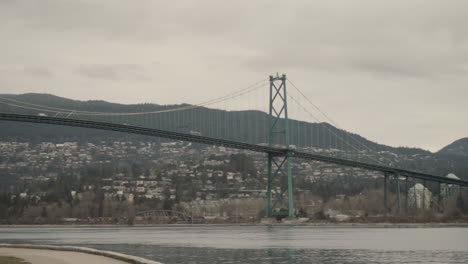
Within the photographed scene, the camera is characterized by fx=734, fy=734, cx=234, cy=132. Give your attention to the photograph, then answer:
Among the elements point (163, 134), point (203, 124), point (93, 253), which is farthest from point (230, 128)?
point (93, 253)

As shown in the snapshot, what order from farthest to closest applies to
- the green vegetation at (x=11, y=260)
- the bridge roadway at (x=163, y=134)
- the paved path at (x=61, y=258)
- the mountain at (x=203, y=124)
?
the mountain at (x=203, y=124)
the bridge roadway at (x=163, y=134)
the paved path at (x=61, y=258)
the green vegetation at (x=11, y=260)


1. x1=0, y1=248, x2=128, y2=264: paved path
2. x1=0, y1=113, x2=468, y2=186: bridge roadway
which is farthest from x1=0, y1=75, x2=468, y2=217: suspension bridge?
x1=0, y1=248, x2=128, y2=264: paved path

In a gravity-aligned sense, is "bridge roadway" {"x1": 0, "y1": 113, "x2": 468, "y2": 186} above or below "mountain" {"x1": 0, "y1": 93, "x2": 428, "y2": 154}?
below

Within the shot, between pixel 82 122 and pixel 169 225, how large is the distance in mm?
47897

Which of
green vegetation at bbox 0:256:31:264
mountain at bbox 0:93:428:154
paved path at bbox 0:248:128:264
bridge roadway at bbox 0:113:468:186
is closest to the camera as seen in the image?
green vegetation at bbox 0:256:31:264

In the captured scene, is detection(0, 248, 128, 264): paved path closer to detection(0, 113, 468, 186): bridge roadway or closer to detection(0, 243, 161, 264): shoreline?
detection(0, 243, 161, 264): shoreline

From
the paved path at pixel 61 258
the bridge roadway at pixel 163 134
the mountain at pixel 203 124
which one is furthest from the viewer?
the mountain at pixel 203 124

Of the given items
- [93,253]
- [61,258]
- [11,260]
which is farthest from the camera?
[93,253]

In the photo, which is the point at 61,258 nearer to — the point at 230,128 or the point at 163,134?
the point at 163,134

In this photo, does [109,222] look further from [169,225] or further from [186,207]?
[186,207]

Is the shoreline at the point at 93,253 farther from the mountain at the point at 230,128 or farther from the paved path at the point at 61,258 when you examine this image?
the mountain at the point at 230,128

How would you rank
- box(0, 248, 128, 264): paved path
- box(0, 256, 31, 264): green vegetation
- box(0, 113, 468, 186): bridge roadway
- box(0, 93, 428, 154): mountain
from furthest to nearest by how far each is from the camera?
1. box(0, 93, 428, 154): mountain
2. box(0, 113, 468, 186): bridge roadway
3. box(0, 248, 128, 264): paved path
4. box(0, 256, 31, 264): green vegetation

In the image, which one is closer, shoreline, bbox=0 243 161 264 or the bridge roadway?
shoreline, bbox=0 243 161 264

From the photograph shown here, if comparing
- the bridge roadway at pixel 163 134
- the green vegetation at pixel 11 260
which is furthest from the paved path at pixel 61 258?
the bridge roadway at pixel 163 134
